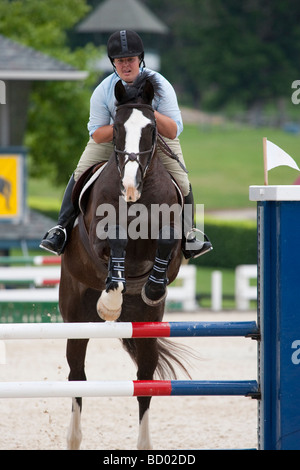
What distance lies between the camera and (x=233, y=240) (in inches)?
862

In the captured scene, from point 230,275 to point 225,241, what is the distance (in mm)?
951

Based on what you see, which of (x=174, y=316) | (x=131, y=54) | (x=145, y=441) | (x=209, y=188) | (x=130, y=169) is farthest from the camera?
(x=209, y=188)

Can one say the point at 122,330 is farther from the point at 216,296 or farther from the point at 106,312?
the point at 216,296

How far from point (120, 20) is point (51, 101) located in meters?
31.6

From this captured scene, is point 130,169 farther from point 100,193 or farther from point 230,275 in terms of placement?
point 230,275

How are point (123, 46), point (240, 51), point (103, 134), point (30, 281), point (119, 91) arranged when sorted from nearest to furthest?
point (119, 91), point (123, 46), point (103, 134), point (30, 281), point (240, 51)

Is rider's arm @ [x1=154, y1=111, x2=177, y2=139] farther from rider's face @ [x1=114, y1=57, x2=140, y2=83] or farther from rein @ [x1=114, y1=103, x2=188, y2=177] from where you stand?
rider's face @ [x1=114, y1=57, x2=140, y2=83]

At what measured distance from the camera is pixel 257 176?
4359 centimetres

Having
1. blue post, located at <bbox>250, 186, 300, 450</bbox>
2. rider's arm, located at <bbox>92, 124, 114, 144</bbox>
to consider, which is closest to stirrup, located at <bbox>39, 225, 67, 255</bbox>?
rider's arm, located at <bbox>92, 124, 114, 144</bbox>

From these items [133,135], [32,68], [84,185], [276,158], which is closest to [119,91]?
[133,135]

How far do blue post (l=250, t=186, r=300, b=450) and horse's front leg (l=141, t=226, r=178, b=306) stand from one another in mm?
703

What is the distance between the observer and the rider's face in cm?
478

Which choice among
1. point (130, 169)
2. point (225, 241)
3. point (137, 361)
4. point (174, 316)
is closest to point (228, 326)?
point (130, 169)

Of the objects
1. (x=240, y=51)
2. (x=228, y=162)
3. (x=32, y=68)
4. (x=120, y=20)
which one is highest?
(x=120, y=20)
